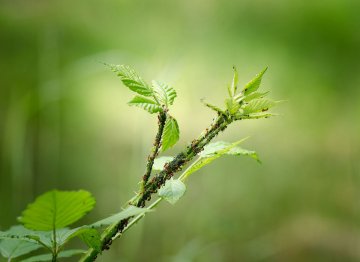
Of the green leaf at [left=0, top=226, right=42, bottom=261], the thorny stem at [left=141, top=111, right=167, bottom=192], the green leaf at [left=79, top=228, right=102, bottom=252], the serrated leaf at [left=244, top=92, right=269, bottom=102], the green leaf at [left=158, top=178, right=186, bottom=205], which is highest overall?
the serrated leaf at [left=244, top=92, right=269, bottom=102]

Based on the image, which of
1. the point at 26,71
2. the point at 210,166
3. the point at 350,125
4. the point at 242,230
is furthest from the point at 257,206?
the point at 26,71

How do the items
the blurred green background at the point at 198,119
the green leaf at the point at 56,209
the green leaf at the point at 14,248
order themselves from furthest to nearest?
the blurred green background at the point at 198,119 < the green leaf at the point at 14,248 < the green leaf at the point at 56,209

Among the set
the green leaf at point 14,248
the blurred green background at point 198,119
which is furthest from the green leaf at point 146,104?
the blurred green background at point 198,119

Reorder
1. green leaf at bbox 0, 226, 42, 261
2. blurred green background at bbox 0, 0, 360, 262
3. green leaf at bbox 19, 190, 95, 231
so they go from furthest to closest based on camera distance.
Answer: blurred green background at bbox 0, 0, 360, 262 < green leaf at bbox 0, 226, 42, 261 < green leaf at bbox 19, 190, 95, 231

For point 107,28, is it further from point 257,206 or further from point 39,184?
point 257,206

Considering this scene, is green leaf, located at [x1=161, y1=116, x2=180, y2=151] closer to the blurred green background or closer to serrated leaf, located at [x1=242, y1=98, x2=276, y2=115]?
serrated leaf, located at [x1=242, y1=98, x2=276, y2=115]

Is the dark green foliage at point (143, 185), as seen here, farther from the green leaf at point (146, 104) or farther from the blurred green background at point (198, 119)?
the blurred green background at point (198, 119)

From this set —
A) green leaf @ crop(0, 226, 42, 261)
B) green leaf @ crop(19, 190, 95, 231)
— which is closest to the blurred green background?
green leaf @ crop(0, 226, 42, 261)
